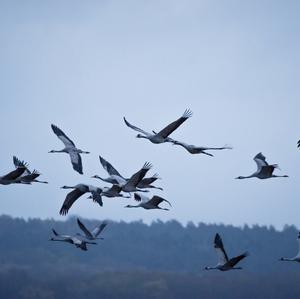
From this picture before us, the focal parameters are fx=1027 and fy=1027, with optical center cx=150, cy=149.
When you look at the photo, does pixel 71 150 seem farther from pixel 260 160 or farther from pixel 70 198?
pixel 260 160

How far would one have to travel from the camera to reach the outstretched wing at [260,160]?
3180 centimetres

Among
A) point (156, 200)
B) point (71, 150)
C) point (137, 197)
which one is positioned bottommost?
point (156, 200)

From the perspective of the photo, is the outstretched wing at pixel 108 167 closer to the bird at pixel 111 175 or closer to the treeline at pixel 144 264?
the bird at pixel 111 175

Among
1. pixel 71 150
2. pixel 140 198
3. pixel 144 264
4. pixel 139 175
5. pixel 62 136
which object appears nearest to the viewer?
pixel 139 175

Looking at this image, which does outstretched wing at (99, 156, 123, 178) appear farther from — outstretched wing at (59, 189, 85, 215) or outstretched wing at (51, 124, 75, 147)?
outstretched wing at (59, 189, 85, 215)

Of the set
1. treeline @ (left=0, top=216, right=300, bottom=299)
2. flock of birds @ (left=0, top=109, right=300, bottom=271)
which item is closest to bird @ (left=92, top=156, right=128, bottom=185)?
flock of birds @ (left=0, top=109, right=300, bottom=271)

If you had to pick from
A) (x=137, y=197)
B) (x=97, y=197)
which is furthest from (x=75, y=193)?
(x=97, y=197)

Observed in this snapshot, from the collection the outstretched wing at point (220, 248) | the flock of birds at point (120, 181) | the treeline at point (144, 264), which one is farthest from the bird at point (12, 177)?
the treeline at point (144, 264)

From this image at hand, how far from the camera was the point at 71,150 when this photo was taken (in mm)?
33406

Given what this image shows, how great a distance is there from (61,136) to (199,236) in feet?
449

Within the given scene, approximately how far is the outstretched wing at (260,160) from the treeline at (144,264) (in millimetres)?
78082

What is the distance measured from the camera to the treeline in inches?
4437

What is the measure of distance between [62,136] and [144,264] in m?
114

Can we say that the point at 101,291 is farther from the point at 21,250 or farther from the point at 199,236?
the point at 199,236
